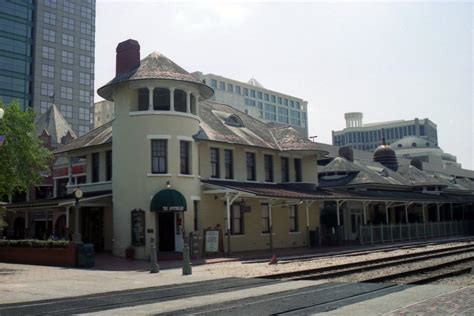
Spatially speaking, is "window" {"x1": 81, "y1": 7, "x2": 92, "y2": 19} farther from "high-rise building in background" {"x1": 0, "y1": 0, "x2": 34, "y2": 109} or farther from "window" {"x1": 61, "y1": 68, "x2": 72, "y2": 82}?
"window" {"x1": 61, "y1": 68, "x2": 72, "y2": 82}

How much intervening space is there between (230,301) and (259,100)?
132m

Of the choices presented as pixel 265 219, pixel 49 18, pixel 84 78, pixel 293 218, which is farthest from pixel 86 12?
pixel 265 219

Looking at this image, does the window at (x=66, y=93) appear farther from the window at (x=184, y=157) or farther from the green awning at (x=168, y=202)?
the green awning at (x=168, y=202)

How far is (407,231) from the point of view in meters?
39.6

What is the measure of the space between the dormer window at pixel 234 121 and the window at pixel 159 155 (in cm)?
766

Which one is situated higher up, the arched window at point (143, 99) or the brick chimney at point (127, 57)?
the brick chimney at point (127, 57)

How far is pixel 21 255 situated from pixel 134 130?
320 inches

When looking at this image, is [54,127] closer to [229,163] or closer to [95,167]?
[95,167]

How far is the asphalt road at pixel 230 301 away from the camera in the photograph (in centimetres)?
1101

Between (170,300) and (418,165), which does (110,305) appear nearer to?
(170,300)

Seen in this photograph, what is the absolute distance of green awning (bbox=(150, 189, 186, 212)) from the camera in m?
25.7

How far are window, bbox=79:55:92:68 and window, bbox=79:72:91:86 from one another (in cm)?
167

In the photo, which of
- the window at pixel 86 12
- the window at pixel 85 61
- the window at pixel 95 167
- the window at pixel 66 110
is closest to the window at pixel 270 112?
the window at pixel 85 61

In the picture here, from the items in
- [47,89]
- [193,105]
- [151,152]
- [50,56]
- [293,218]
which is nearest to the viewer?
[151,152]
